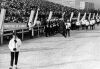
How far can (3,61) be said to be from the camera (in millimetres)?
10531

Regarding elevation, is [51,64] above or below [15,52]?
below

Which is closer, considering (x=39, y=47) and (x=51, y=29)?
(x=39, y=47)

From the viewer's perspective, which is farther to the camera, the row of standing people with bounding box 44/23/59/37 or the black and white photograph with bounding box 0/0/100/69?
the row of standing people with bounding box 44/23/59/37

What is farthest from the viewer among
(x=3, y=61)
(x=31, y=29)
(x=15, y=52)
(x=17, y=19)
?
(x=31, y=29)

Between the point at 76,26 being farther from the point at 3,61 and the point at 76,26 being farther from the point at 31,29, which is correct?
the point at 3,61

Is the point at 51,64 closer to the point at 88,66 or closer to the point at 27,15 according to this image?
the point at 88,66

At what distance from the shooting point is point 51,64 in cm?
976

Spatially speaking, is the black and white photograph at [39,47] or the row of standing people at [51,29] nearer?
the black and white photograph at [39,47]

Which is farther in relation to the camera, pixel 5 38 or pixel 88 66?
pixel 5 38

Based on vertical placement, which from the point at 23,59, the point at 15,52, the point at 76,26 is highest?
the point at 15,52

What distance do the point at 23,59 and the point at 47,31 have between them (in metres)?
12.8

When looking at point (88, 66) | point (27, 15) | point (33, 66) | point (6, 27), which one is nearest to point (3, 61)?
point (33, 66)

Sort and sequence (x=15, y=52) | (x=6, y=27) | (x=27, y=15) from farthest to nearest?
1. (x=27, y=15)
2. (x=6, y=27)
3. (x=15, y=52)

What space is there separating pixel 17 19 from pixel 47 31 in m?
4.62
